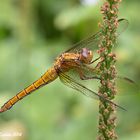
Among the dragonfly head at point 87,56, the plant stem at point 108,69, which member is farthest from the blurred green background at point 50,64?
the plant stem at point 108,69

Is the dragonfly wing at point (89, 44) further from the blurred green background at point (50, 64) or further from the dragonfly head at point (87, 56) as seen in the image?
the blurred green background at point (50, 64)

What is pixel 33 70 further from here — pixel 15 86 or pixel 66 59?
pixel 66 59

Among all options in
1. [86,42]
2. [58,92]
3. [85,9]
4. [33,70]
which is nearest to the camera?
[86,42]

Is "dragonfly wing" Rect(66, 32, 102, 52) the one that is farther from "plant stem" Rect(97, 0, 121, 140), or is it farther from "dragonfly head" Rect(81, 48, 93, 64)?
"plant stem" Rect(97, 0, 121, 140)

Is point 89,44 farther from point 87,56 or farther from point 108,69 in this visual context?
point 108,69

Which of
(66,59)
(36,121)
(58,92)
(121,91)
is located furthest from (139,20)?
(66,59)

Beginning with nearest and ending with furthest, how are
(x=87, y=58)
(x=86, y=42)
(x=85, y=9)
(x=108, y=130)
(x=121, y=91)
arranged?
1. (x=108, y=130)
2. (x=87, y=58)
3. (x=86, y=42)
4. (x=121, y=91)
5. (x=85, y=9)

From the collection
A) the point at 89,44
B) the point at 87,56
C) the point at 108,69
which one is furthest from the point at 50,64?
the point at 108,69
